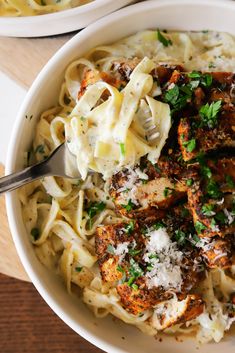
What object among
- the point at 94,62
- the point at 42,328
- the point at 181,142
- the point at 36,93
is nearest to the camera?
the point at 181,142

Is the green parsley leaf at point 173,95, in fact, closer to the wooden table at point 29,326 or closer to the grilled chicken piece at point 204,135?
the grilled chicken piece at point 204,135

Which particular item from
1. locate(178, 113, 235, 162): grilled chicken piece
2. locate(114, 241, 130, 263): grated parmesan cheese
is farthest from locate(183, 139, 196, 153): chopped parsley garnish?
locate(114, 241, 130, 263): grated parmesan cheese

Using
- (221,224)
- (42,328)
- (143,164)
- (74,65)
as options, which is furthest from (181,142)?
(42,328)

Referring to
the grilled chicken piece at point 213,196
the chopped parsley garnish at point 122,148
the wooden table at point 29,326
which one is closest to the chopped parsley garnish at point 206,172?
the grilled chicken piece at point 213,196

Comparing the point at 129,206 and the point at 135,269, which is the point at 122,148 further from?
the point at 135,269

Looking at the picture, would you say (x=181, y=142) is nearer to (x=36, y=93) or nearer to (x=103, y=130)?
(x=103, y=130)

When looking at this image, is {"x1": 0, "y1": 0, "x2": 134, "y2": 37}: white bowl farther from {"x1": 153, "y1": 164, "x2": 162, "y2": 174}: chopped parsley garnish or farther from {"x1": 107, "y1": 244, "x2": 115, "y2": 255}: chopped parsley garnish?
{"x1": 107, "y1": 244, "x2": 115, "y2": 255}: chopped parsley garnish

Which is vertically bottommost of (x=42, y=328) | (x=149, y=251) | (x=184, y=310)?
(x=42, y=328)
